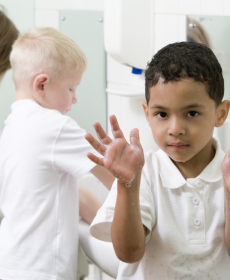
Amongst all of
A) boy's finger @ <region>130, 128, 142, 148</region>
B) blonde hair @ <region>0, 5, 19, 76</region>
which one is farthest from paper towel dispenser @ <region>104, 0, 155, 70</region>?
boy's finger @ <region>130, 128, 142, 148</region>

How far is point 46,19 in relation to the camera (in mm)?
1703

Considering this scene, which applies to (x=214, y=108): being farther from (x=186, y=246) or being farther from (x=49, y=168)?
(x=49, y=168)

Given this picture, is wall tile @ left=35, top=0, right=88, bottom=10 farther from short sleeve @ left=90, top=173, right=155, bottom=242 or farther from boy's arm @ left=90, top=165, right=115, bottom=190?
short sleeve @ left=90, top=173, right=155, bottom=242

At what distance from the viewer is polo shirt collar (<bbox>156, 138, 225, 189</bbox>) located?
0.67 meters

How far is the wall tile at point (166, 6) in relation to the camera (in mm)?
1180

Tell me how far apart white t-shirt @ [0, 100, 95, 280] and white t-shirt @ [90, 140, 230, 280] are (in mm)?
295

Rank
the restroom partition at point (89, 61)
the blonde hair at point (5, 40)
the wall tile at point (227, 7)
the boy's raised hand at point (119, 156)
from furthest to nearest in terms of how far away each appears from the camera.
→ 1. the restroom partition at point (89, 61)
2. the blonde hair at point (5, 40)
3. the wall tile at point (227, 7)
4. the boy's raised hand at point (119, 156)

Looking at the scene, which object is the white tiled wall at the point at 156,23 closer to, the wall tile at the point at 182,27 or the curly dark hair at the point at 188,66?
the wall tile at the point at 182,27

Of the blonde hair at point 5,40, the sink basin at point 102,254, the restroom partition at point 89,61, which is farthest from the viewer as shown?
the restroom partition at point 89,61

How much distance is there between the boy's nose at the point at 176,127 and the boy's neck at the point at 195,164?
0.11 meters

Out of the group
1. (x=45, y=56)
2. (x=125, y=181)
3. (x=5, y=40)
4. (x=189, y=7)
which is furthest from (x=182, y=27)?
(x=125, y=181)

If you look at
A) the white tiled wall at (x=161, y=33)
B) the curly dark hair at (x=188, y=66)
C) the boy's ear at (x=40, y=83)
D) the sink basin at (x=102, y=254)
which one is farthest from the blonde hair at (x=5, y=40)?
the curly dark hair at (x=188, y=66)

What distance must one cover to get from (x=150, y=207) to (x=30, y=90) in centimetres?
57

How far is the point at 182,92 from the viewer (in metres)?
0.61
